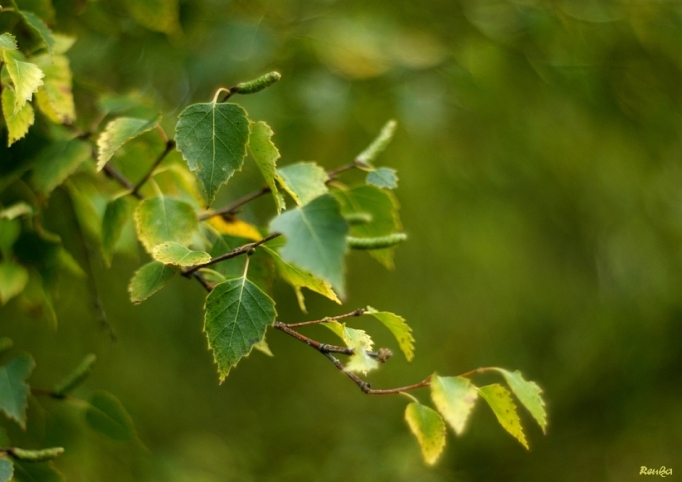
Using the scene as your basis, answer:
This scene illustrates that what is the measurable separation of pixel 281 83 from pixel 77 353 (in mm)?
876

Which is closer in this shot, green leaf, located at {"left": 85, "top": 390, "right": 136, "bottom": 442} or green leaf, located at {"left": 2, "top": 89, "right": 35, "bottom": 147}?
green leaf, located at {"left": 2, "top": 89, "right": 35, "bottom": 147}

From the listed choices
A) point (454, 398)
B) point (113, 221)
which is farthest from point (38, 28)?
point (454, 398)

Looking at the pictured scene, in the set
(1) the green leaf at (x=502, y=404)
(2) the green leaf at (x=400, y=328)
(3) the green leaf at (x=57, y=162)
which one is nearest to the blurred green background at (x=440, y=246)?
(3) the green leaf at (x=57, y=162)

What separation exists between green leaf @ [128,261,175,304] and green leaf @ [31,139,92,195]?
0.22 meters

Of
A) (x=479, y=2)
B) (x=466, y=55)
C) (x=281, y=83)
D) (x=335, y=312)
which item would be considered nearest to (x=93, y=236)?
(x=281, y=83)

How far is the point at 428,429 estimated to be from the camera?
0.66m

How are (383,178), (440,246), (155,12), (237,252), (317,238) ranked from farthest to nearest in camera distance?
(440,246), (155,12), (383,178), (237,252), (317,238)

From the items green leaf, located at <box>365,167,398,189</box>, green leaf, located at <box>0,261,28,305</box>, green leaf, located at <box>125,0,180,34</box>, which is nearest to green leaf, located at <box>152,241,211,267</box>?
green leaf, located at <box>365,167,398,189</box>

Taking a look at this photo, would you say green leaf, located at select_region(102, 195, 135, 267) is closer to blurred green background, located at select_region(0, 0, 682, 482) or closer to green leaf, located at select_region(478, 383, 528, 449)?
blurred green background, located at select_region(0, 0, 682, 482)

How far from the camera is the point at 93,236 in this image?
1.04 metres

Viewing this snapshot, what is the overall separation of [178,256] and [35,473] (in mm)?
354

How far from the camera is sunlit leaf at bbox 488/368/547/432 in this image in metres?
0.67

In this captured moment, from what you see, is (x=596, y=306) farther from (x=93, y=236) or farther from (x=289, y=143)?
(x=93, y=236)

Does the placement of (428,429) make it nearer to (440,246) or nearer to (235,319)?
(235,319)
